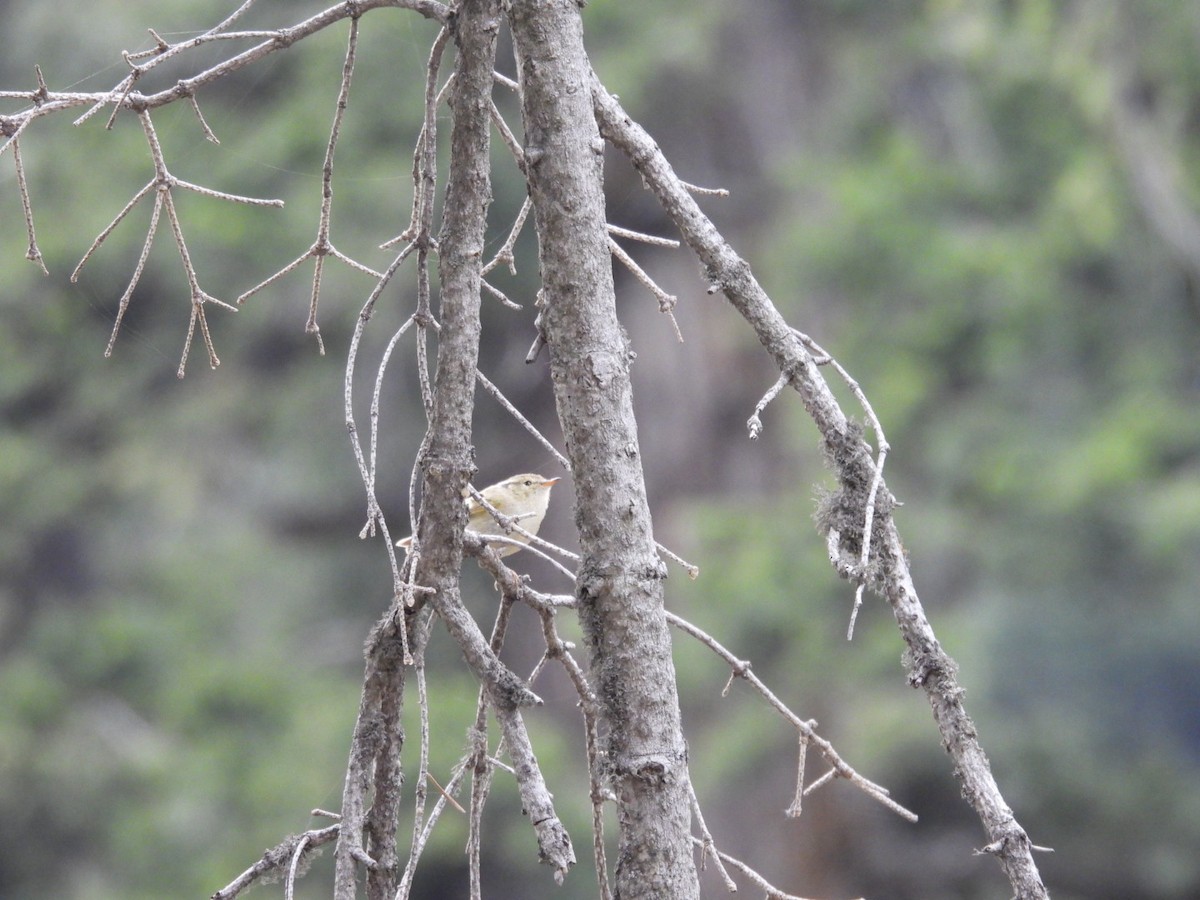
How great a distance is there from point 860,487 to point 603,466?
304mm

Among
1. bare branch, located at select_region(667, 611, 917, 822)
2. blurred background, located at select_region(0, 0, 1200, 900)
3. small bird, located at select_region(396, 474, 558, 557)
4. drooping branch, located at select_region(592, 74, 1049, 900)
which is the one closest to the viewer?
drooping branch, located at select_region(592, 74, 1049, 900)

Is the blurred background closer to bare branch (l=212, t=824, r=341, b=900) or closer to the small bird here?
the small bird

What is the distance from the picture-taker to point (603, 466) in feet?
4.83

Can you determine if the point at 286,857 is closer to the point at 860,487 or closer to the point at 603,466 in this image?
the point at 603,466

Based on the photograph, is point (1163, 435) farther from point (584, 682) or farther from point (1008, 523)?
point (584, 682)

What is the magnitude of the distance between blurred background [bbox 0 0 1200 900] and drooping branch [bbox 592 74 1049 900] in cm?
515

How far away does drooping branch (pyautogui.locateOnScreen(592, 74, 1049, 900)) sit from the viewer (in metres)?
1.40

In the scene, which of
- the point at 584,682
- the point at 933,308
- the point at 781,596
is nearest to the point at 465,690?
the point at 781,596

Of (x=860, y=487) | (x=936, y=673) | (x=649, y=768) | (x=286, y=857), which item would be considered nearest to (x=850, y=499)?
(x=860, y=487)

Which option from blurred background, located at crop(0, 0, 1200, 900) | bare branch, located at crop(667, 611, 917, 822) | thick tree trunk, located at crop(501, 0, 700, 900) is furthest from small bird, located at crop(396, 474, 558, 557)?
blurred background, located at crop(0, 0, 1200, 900)

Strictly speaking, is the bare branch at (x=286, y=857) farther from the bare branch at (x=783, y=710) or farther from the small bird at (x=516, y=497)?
the small bird at (x=516, y=497)

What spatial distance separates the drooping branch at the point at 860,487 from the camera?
1396 mm

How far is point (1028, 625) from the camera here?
7027 millimetres

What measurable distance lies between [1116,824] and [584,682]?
6.54 metres
